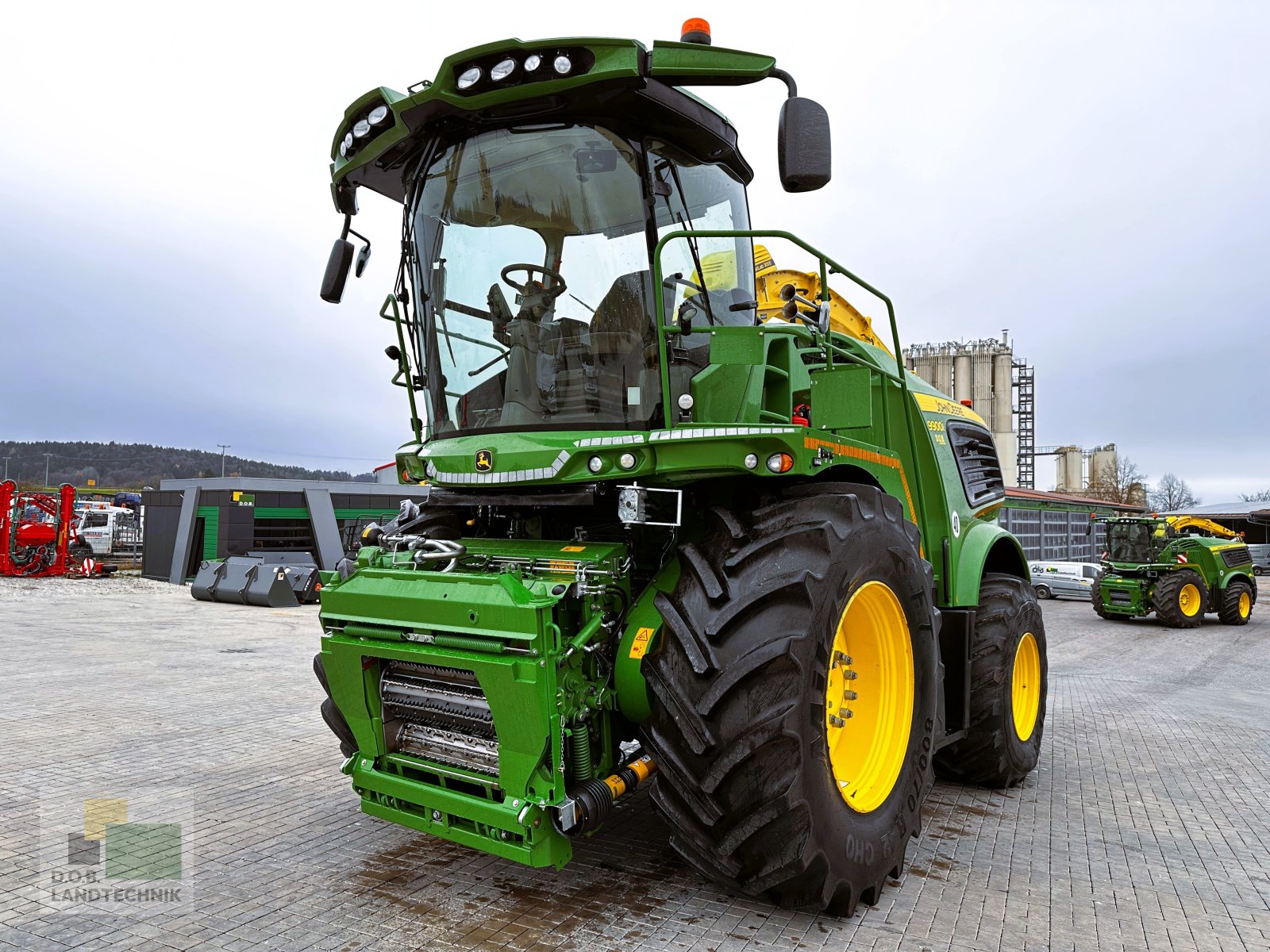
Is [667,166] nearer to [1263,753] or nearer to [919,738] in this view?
[919,738]

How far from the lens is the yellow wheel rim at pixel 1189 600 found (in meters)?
18.1

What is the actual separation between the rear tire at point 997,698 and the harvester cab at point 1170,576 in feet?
48.0

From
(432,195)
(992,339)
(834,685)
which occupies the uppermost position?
(992,339)

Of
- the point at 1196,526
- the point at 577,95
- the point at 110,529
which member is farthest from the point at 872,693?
the point at 110,529

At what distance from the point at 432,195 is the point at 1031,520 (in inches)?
1181

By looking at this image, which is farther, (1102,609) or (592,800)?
(1102,609)

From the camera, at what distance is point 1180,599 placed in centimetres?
1797

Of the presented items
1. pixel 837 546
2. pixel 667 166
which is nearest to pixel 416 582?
pixel 837 546

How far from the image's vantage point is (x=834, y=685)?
3895 mm

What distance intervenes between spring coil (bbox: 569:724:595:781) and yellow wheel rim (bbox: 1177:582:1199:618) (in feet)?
61.6

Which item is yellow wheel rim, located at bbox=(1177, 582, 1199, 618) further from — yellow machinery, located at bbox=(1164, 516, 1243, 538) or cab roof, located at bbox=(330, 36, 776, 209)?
cab roof, located at bbox=(330, 36, 776, 209)

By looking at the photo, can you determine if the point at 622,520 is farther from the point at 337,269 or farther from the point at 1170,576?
the point at 1170,576

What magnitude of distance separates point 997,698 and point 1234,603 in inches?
670

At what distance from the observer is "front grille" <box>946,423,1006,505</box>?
19.3 feet
